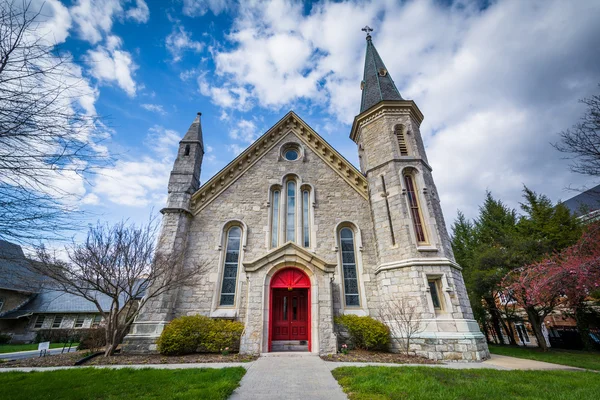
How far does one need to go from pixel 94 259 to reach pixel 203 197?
4.89 metres

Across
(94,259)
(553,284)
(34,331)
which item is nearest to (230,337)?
(94,259)

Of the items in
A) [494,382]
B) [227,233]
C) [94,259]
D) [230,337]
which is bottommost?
[494,382]

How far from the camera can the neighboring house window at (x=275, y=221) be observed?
1195 centimetres

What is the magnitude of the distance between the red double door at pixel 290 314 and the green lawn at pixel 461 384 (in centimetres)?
422

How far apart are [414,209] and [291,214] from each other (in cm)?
559

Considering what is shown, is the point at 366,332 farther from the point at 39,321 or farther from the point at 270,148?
the point at 39,321

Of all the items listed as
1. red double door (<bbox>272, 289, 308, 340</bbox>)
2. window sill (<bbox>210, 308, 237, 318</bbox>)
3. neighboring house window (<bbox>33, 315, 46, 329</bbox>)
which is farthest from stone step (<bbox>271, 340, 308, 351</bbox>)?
neighboring house window (<bbox>33, 315, 46, 329</bbox>)

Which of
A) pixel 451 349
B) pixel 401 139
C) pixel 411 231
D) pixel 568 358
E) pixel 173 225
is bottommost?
Answer: pixel 568 358

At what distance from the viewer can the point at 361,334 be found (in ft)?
30.2

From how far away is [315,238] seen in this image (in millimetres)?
11789

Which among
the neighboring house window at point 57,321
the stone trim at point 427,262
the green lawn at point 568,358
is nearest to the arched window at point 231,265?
the stone trim at point 427,262

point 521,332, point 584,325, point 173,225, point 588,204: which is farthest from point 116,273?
point 588,204

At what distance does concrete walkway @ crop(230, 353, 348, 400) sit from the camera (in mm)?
4297

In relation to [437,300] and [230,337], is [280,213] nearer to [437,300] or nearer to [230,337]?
[230,337]
